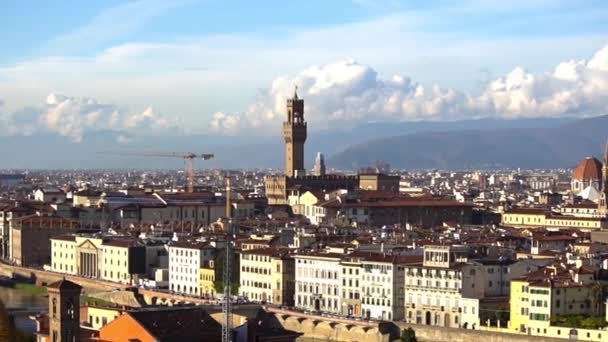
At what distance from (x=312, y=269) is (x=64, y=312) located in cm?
2533

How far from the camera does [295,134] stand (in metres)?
108

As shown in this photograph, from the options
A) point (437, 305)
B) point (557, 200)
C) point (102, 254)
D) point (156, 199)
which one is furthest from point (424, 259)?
point (557, 200)

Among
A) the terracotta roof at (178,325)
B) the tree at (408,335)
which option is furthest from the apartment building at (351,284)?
the terracotta roof at (178,325)

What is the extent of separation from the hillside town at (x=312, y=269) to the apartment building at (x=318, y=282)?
6 cm

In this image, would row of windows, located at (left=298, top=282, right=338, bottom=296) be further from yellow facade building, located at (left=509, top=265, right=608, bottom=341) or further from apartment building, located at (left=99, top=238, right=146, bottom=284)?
apartment building, located at (left=99, top=238, right=146, bottom=284)

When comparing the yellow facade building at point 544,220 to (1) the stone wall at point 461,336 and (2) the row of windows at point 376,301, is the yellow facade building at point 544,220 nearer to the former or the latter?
(2) the row of windows at point 376,301

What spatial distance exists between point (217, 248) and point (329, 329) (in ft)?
44.1

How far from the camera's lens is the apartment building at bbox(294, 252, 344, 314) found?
53938mm

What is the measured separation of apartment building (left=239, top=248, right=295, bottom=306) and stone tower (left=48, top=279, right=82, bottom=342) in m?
26.3

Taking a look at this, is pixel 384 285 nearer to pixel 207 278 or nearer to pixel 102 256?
pixel 207 278

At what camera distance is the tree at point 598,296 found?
44.8 metres

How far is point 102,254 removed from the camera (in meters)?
69.7

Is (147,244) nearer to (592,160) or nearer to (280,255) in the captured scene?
(280,255)

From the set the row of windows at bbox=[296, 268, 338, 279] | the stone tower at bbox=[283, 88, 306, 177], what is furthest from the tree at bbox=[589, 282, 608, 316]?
the stone tower at bbox=[283, 88, 306, 177]
